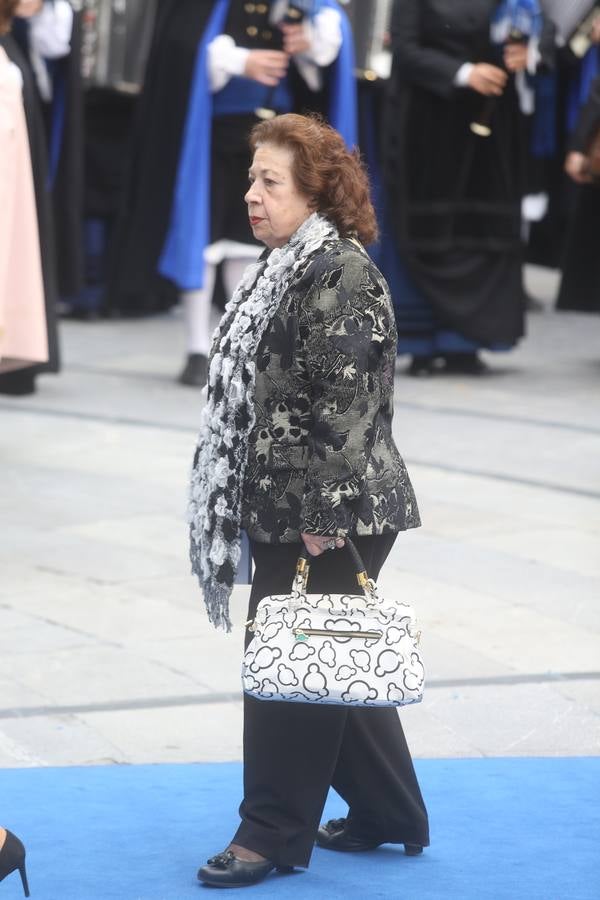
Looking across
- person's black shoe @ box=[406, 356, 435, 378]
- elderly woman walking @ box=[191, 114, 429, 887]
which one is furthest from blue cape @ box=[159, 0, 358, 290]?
elderly woman walking @ box=[191, 114, 429, 887]

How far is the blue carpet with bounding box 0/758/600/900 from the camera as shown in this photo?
3.73m

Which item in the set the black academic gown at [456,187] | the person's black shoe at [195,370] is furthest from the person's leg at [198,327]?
the black academic gown at [456,187]

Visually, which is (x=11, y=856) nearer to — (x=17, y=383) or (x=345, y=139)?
(x=17, y=383)

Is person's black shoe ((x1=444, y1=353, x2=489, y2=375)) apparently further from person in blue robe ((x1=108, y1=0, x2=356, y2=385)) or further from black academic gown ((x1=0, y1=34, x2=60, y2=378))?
black academic gown ((x1=0, y1=34, x2=60, y2=378))

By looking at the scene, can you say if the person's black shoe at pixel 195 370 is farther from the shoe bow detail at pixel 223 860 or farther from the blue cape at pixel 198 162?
the shoe bow detail at pixel 223 860

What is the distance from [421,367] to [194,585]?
14.8 feet

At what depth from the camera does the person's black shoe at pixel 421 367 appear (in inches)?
403

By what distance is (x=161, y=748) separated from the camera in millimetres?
4566

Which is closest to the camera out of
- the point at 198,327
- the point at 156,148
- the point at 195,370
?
the point at 198,327

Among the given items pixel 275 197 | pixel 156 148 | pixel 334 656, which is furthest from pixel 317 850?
pixel 156 148

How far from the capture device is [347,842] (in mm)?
3951

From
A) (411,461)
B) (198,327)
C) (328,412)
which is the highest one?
(328,412)

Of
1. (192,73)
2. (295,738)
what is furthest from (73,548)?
(192,73)

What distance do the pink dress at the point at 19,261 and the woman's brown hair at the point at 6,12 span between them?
0.59m
